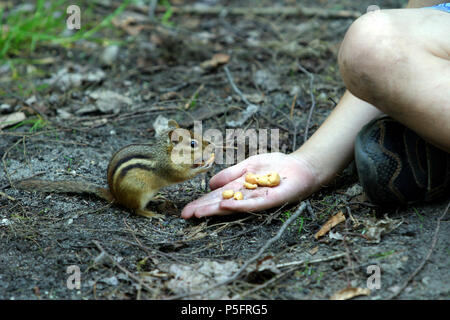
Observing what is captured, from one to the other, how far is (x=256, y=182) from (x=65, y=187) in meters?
1.12

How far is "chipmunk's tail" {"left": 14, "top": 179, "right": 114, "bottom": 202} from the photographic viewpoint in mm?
3084

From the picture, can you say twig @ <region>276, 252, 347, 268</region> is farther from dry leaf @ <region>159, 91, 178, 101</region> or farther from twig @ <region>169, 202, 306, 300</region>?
dry leaf @ <region>159, 91, 178, 101</region>

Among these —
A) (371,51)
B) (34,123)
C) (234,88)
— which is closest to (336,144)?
(371,51)

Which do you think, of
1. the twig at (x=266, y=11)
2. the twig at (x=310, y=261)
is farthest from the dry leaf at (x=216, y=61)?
the twig at (x=310, y=261)

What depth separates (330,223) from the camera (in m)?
2.73

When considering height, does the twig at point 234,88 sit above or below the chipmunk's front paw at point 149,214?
above

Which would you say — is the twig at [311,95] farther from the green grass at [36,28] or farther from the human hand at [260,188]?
the green grass at [36,28]

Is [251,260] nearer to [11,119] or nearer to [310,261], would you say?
[310,261]

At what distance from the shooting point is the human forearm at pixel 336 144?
3.08 meters

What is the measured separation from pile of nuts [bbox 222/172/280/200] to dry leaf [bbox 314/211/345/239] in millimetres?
374

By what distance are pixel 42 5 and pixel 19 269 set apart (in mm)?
3880

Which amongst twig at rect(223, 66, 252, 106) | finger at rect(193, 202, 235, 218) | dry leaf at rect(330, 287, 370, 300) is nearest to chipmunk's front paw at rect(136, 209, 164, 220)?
finger at rect(193, 202, 235, 218)

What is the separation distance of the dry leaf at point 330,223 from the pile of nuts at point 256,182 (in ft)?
1.23
